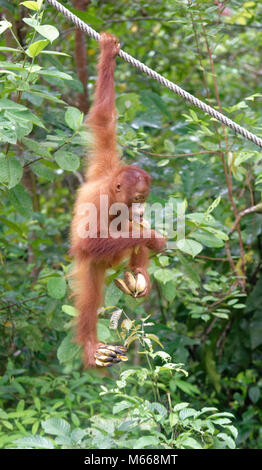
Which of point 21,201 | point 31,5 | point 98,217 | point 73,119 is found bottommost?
point 98,217

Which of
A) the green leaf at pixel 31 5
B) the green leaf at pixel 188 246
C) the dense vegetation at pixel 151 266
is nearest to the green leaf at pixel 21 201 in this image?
the dense vegetation at pixel 151 266

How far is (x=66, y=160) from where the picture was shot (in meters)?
2.75

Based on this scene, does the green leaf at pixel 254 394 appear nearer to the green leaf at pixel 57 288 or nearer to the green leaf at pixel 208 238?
the green leaf at pixel 208 238

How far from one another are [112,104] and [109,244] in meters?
0.76

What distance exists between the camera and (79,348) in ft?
8.91

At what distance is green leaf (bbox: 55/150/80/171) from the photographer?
2707mm

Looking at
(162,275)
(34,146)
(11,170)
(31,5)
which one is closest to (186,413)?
(162,275)

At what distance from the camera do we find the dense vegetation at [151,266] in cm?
269

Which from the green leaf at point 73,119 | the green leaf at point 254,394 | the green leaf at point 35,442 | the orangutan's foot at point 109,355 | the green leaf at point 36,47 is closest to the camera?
the green leaf at point 36,47

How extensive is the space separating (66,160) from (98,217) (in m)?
0.37

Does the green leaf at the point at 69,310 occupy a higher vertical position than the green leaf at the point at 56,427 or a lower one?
higher

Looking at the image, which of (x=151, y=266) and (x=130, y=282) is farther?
(x=151, y=266)

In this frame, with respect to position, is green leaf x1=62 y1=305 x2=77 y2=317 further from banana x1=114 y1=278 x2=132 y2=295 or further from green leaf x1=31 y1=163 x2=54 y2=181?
green leaf x1=31 y1=163 x2=54 y2=181

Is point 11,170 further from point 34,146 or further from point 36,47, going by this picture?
point 36,47
